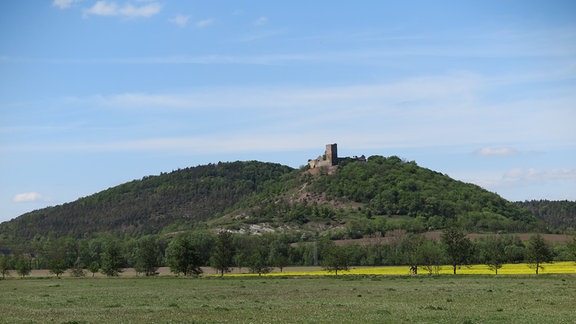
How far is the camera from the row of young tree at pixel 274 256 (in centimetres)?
10594

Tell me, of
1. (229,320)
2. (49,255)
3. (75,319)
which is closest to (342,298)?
(229,320)

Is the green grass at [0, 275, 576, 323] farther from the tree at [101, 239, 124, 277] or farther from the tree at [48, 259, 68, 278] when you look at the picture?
the tree at [48, 259, 68, 278]

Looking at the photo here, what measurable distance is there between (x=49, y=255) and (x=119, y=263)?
187ft

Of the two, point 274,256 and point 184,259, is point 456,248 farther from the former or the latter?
point 274,256

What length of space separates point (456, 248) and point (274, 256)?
4828 centimetres

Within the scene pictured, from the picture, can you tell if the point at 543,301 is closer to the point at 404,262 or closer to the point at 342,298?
the point at 342,298

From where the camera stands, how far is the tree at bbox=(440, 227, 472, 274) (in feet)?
343

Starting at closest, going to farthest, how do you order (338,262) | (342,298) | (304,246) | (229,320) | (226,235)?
1. (229,320)
2. (342,298)
3. (338,262)
4. (226,235)
5. (304,246)

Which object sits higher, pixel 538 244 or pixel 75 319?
pixel 538 244

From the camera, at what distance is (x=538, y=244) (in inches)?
3910

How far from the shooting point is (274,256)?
14400 centimetres

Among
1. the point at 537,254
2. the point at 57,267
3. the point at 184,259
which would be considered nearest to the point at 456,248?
the point at 537,254

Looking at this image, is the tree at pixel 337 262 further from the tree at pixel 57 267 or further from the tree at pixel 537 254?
the tree at pixel 57 267

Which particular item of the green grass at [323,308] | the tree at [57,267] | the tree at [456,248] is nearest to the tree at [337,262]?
the tree at [456,248]
